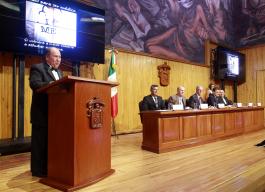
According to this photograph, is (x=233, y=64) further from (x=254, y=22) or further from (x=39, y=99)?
(x=39, y=99)

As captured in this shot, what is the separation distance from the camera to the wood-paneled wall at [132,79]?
5.04 m

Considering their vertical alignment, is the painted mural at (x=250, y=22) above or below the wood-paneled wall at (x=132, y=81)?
above

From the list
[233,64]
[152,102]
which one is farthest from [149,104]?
[233,64]

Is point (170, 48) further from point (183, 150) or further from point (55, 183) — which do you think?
point (55, 183)

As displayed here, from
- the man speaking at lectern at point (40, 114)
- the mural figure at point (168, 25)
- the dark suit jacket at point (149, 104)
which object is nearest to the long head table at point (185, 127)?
the dark suit jacket at point (149, 104)

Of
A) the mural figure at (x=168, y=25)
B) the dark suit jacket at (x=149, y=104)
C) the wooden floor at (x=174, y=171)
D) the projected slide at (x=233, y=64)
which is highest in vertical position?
the mural figure at (x=168, y=25)

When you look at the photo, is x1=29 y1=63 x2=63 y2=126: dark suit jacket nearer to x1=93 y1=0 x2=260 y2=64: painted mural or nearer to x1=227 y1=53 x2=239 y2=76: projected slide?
x1=93 y1=0 x2=260 y2=64: painted mural

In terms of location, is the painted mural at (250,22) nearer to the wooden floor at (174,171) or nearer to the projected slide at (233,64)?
the projected slide at (233,64)

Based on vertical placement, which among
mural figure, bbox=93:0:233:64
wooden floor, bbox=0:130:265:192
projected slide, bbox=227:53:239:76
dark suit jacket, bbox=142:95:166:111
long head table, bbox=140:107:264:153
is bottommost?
wooden floor, bbox=0:130:265:192

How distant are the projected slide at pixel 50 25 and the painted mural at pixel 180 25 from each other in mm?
1416

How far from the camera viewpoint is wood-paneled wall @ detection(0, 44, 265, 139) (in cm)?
504

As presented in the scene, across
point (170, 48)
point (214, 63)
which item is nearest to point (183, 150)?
point (170, 48)

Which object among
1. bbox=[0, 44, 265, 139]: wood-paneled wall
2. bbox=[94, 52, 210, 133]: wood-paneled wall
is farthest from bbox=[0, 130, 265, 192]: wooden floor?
bbox=[94, 52, 210, 133]: wood-paneled wall

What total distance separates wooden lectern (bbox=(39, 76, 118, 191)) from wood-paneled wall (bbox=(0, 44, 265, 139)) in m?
2.69
